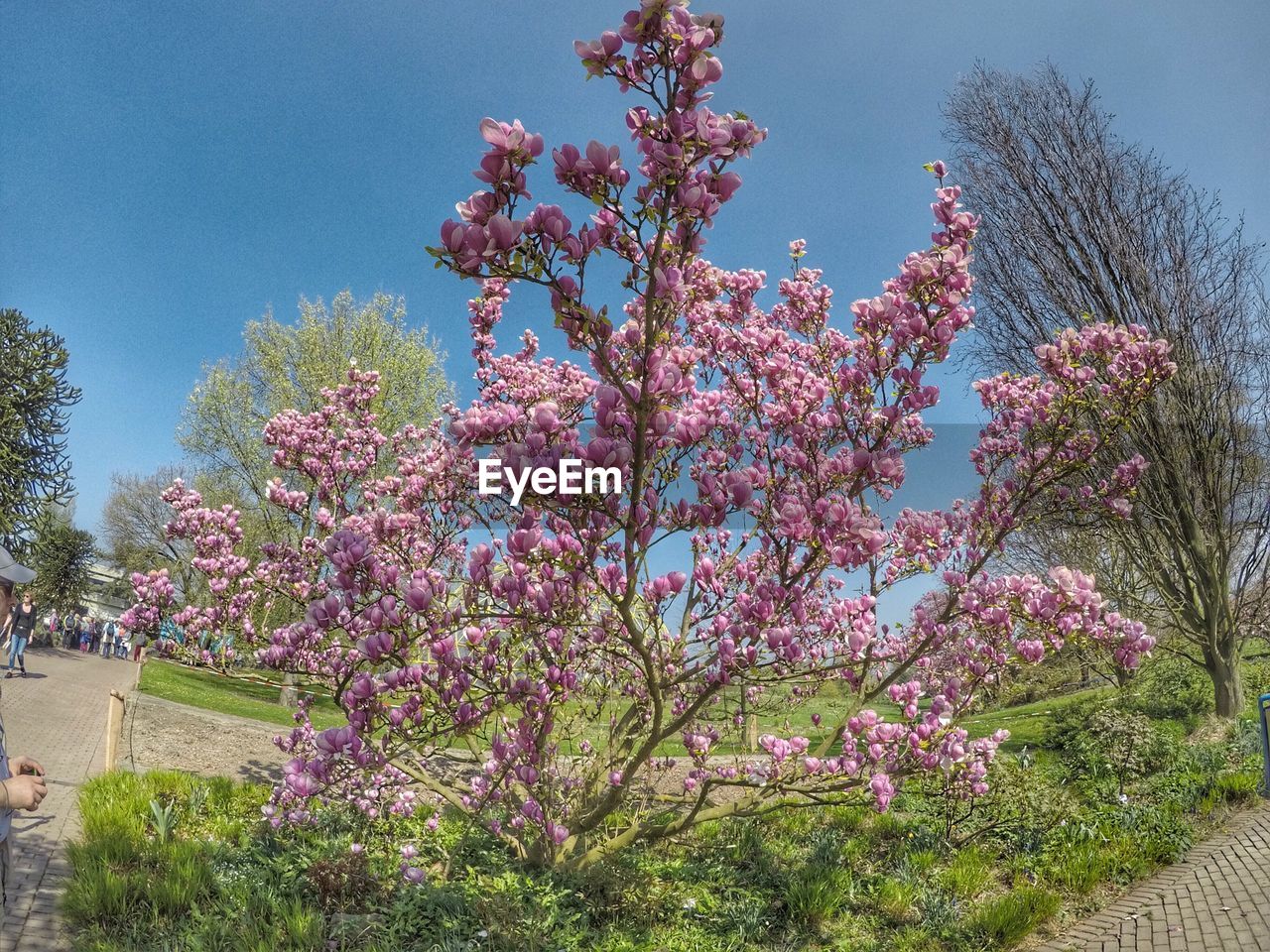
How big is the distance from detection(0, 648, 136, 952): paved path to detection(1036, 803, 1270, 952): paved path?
6918 mm

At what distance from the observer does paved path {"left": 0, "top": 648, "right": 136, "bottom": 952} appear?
5609mm

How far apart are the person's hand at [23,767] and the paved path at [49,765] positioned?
27.8 inches

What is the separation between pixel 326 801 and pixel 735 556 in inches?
184

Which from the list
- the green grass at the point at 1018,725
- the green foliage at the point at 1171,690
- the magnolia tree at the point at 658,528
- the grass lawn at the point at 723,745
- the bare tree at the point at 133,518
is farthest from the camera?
the bare tree at the point at 133,518

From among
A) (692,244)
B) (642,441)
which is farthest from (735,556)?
(692,244)

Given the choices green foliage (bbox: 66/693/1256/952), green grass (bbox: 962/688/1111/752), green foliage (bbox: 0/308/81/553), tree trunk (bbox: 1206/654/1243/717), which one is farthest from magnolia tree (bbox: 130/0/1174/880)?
green foliage (bbox: 0/308/81/553)

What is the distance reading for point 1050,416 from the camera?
18.8 ft

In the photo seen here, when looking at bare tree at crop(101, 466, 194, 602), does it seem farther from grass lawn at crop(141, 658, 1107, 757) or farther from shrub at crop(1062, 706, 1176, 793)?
shrub at crop(1062, 706, 1176, 793)

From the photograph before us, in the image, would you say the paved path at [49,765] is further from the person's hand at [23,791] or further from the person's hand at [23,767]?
the person's hand at [23,791]

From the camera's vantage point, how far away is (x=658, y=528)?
384 cm

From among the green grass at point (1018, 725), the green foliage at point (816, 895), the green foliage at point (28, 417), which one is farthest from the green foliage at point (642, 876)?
the green foliage at point (28, 417)

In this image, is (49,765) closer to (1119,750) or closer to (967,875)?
(967,875)

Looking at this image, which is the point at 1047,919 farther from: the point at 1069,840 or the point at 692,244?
the point at 692,244

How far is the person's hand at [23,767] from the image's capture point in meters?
3.59
